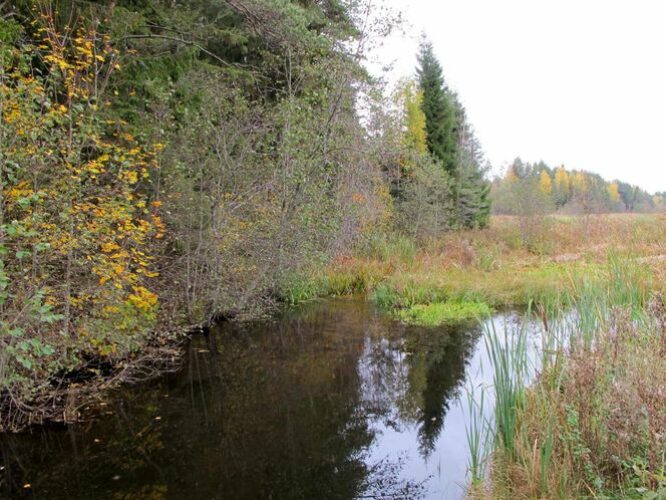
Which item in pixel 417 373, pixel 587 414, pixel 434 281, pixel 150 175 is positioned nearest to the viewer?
pixel 587 414

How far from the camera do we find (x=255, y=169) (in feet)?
29.4

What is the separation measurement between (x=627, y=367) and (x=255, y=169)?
700 centimetres

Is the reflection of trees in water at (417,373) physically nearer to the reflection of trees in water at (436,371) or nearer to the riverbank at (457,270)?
the reflection of trees in water at (436,371)

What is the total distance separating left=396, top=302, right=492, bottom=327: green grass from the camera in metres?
9.88

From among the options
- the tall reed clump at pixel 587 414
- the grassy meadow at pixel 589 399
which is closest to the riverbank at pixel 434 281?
the grassy meadow at pixel 589 399

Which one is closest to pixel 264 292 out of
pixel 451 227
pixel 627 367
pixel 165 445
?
pixel 165 445

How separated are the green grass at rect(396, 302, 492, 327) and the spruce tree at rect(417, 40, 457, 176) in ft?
46.8

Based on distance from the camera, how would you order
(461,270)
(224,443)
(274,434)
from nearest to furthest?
(224,443)
(274,434)
(461,270)

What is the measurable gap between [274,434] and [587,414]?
317 cm

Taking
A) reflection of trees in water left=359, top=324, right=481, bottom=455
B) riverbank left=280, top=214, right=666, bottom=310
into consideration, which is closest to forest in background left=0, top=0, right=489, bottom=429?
riverbank left=280, top=214, right=666, bottom=310

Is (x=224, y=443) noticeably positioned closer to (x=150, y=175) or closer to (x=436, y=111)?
(x=150, y=175)

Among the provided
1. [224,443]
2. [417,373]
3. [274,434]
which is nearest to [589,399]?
[274,434]

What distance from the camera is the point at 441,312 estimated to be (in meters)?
10.3

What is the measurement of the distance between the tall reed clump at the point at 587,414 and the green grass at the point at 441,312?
5.56 meters
